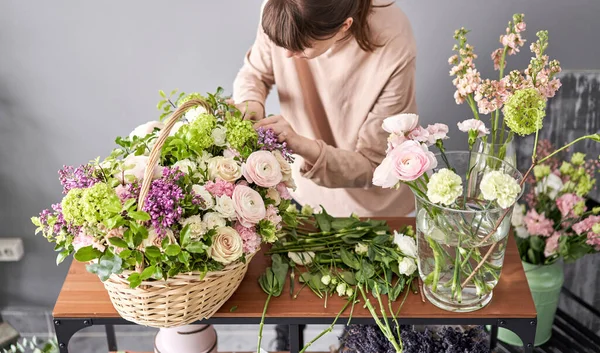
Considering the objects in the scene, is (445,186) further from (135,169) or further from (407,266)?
(135,169)

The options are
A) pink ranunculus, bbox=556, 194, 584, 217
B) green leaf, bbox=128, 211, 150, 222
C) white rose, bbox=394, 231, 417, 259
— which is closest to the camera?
green leaf, bbox=128, 211, 150, 222

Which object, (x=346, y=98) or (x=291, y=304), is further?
(x=346, y=98)

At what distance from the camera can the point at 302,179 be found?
2.09m

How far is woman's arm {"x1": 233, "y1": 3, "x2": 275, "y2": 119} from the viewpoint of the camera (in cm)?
193

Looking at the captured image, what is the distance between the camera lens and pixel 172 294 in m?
1.25

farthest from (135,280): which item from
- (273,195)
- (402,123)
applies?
(402,123)

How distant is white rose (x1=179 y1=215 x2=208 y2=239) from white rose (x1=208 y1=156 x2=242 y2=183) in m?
0.11

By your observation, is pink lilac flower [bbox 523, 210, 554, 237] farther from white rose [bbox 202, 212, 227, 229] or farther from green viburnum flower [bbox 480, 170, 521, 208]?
white rose [bbox 202, 212, 227, 229]

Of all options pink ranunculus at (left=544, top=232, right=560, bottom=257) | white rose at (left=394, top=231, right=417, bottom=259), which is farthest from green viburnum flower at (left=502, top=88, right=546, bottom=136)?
pink ranunculus at (left=544, top=232, right=560, bottom=257)

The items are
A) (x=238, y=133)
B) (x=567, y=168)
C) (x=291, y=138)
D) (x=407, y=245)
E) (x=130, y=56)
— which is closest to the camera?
(x=238, y=133)

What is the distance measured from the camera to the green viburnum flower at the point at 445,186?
3.81ft

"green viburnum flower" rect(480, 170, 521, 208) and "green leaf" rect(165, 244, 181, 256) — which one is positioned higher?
"green viburnum flower" rect(480, 170, 521, 208)

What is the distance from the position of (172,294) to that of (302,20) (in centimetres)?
70

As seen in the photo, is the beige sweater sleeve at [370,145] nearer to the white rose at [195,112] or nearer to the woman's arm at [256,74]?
the woman's arm at [256,74]
